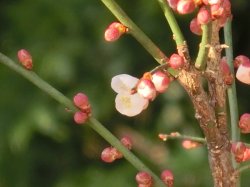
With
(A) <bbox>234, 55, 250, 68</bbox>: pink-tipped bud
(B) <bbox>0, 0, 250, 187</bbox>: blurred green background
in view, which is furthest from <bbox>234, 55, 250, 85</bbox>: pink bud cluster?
(B) <bbox>0, 0, 250, 187</bbox>: blurred green background

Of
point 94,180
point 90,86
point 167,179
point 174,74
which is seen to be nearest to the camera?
point 174,74

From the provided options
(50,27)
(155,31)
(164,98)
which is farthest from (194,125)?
(50,27)

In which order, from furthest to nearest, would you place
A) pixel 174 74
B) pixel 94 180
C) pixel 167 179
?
pixel 94 180 < pixel 167 179 < pixel 174 74

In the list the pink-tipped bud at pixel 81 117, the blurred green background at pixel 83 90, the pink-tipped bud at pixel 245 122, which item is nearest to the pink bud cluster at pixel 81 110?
the pink-tipped bud at pixel 81 117

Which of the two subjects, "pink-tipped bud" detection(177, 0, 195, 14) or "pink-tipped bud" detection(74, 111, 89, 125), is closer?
"pink-tipped bud" detection(177, 0, 195, 14)

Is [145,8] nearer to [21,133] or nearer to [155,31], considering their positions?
[155,31]

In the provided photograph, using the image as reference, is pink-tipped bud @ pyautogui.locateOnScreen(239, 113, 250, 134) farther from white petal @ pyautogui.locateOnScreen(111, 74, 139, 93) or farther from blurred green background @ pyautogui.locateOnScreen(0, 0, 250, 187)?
blurred green background @ pyautogui.locateOnScreen(0, 0, 250, 187)
